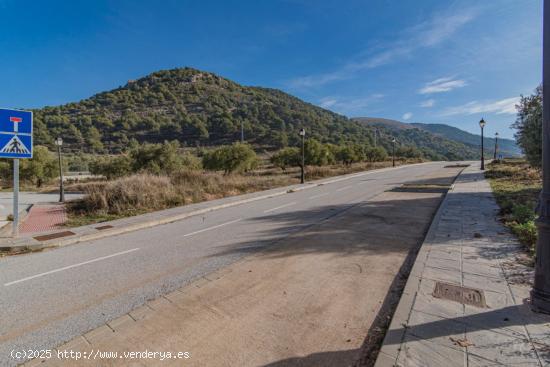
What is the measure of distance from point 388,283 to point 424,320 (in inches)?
43.7

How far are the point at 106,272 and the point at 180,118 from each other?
10459 centimetres

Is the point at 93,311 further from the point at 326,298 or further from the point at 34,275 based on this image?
the point at 326,298

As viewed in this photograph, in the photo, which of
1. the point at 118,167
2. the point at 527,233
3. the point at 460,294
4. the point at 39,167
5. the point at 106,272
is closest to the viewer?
the point at 460,294

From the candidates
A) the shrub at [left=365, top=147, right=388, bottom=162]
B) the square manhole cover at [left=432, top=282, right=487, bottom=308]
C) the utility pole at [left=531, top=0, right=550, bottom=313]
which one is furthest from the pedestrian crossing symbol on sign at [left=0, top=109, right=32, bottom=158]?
the shrub at [left=365, top=147, right=388, bottom=162]

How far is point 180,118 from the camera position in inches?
3937

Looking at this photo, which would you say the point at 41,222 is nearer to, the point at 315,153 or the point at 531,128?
the point at 531,128

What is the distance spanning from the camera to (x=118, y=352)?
2721mm

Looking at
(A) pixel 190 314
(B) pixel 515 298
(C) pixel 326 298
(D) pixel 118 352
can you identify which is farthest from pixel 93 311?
(B) pixel 515 298

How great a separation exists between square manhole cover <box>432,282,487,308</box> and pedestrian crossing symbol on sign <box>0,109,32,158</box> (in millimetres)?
10240

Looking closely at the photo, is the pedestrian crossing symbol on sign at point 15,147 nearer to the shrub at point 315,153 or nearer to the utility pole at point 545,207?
the utility pole at point 545,207

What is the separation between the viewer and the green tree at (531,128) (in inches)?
390

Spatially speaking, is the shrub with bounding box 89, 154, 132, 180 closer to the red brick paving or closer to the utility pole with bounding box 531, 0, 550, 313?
the red brick paving

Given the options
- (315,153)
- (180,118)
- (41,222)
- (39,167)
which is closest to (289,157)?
(315,153)

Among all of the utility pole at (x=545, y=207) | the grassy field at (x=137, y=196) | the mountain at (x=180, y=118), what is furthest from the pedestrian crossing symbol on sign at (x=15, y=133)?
the mountain at (x=180, y=118)
